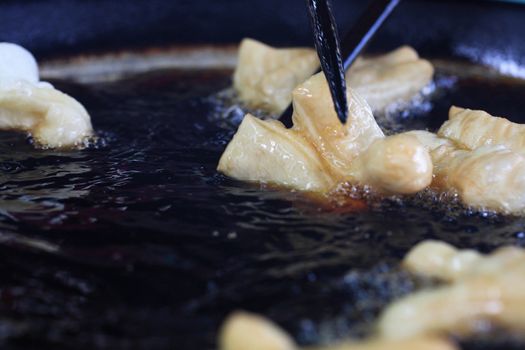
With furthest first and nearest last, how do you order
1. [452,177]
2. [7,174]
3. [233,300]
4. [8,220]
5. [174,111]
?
[174,111] → [7,174] → [452,177] → [8,220] → [233,300]

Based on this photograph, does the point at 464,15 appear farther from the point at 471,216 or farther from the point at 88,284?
the point at 88,284

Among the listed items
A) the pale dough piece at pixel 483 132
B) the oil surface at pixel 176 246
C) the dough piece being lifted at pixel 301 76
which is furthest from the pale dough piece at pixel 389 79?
the oil surface at pixel 176 246

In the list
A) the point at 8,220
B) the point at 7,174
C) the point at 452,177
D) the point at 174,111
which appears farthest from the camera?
the point at 174,111

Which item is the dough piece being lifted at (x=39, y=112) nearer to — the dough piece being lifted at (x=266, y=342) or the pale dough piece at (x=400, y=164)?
the pale dough piece at (x=400, y=164)

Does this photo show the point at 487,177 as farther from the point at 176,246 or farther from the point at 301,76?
the point at 301,76

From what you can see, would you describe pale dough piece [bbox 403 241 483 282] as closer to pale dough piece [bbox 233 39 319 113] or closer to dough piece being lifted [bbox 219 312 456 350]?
dough piece being lifted [bbox 219 312 456 350]

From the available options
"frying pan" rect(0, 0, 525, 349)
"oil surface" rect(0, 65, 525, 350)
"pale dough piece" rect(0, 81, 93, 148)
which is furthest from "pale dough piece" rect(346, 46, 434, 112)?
"pale dough piece" rect(0, 81, 93, 148)

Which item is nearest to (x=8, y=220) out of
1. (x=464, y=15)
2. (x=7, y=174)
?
(x=7, y=174)
